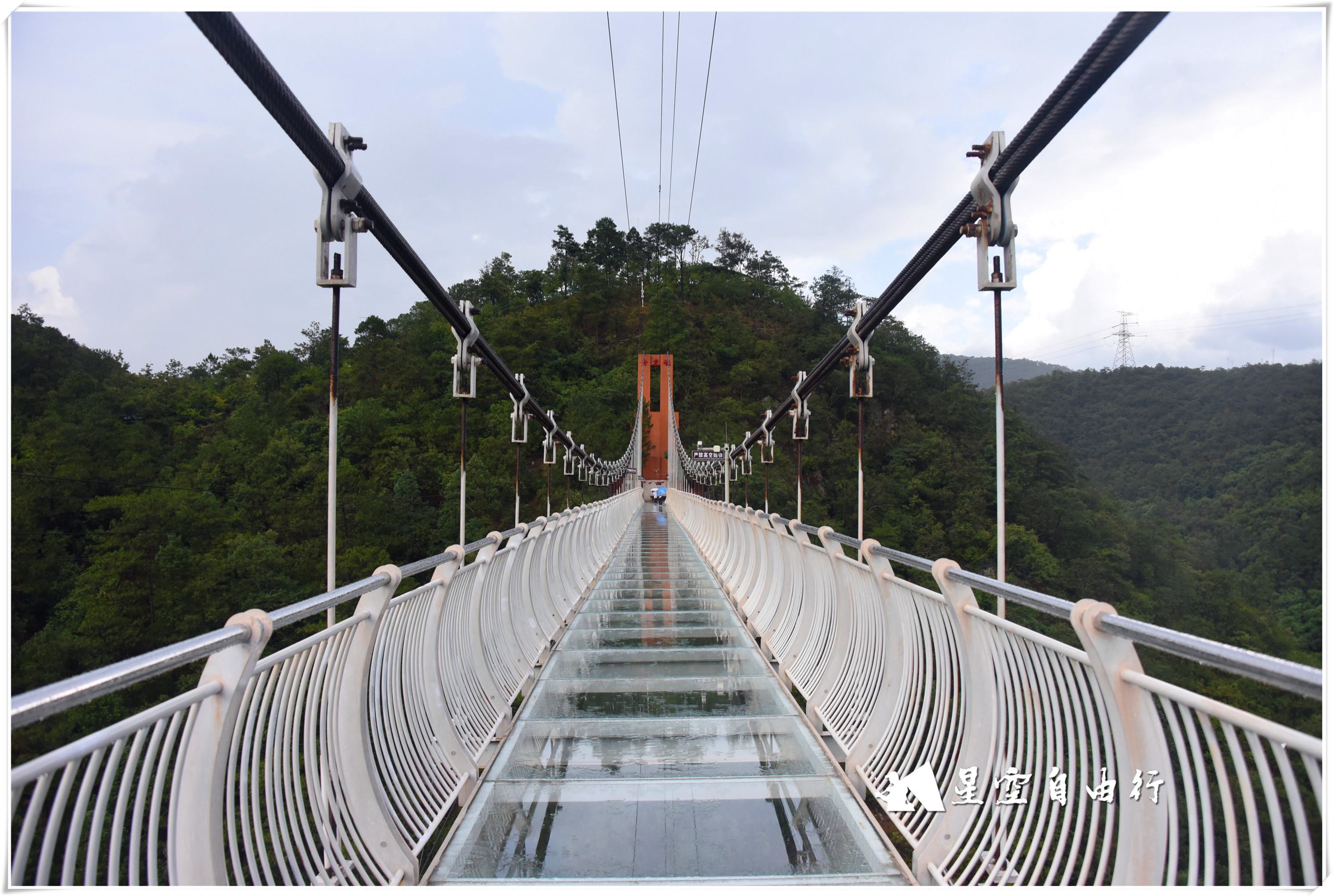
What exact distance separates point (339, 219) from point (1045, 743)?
2.81m

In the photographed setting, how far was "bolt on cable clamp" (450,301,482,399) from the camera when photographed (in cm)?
466

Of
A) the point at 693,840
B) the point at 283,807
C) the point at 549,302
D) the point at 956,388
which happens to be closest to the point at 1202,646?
the point at 693,840

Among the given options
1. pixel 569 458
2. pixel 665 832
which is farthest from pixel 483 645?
pixel 569 458

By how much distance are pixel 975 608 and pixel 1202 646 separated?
870 mm

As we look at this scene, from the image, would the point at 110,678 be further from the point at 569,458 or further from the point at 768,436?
the point at 569,458

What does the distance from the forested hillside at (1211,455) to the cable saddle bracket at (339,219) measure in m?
17.0

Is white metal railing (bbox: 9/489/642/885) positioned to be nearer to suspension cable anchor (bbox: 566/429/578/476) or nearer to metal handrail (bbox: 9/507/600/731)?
metal handrail (bbox: 9/507/600/731)

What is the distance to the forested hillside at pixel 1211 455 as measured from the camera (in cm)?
1827

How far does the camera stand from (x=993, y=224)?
301 centimetres

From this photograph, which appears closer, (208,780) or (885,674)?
(208,780)

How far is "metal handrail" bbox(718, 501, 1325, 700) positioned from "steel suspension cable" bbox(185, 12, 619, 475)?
2.41 metres

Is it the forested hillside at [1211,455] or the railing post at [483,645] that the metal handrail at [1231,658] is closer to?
the railing post at [483,645]

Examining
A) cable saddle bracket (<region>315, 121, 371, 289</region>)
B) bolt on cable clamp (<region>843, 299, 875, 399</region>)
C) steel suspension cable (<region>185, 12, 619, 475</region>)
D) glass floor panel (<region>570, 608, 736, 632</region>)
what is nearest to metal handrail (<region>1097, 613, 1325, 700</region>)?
steel suspension cable (<region>185, 12, 619, 475</region>)

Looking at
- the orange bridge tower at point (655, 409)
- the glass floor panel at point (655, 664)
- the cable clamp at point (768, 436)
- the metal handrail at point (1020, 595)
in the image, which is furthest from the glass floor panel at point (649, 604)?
the orange bridge tower at point (655, 409)
